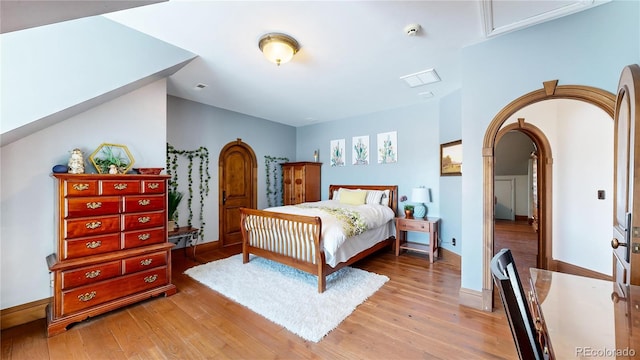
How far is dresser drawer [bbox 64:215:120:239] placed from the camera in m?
2.07

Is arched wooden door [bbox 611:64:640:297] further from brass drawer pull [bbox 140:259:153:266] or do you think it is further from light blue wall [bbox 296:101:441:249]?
brass drawer pull [bbox 140:259:153:266]

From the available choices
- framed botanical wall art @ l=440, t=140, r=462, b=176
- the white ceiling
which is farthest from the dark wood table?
framed botanical wall art @ l=440, t=140, r=462, b=176

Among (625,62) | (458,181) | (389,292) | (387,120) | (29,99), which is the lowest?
(389,292)

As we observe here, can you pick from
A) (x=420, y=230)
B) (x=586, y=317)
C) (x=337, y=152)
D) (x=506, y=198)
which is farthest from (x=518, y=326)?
(x=506, y=198)

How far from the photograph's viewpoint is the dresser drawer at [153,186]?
2.49 meters

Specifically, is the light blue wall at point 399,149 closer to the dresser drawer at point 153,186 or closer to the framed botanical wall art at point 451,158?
the framed botanical wall art at point 451,158

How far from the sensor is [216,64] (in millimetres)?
2822

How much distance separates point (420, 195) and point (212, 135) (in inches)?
155

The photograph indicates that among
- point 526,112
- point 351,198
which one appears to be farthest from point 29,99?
point 526,112

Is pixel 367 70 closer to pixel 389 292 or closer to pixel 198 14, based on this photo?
pixel 198 14

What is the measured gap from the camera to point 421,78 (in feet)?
10.5

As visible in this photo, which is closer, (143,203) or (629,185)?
(629,185)

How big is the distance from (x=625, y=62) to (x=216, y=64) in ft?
12.0

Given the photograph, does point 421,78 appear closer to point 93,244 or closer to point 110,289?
point 93,244
